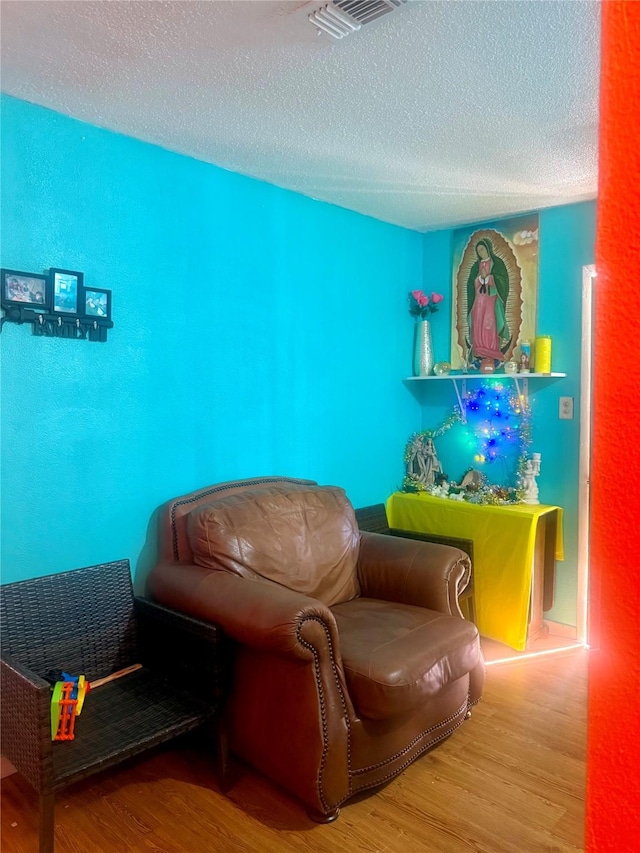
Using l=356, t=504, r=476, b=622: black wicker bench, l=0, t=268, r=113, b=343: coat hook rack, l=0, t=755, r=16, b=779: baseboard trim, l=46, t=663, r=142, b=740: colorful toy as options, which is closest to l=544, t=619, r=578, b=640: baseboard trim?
l=356, t=504, r=476, b=622: black wicker bench

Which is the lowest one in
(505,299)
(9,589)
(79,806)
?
(79,806)

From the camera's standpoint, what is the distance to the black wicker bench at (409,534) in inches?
118

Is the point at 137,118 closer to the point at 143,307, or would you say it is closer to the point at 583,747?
the point at 143,307

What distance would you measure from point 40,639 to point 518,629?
2.26 m

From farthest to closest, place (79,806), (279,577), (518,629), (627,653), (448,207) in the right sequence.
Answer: (448,207) → (518,629) → (279,577) → (79,806) → (627,653)

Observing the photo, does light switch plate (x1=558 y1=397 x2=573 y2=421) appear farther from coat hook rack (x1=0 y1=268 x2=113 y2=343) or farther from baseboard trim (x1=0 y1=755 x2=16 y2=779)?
baseboard trim (x1=0 y1=755 x2=16 y2=779)

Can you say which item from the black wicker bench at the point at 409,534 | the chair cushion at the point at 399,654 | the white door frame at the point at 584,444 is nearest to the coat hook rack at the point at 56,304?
the chair cushion at the point at 399,654

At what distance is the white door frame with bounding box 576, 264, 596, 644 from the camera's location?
326 cm

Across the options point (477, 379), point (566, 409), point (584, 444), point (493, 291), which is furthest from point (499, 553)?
point (493, 291)

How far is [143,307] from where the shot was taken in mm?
2492

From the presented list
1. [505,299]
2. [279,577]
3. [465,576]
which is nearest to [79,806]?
[279,577]

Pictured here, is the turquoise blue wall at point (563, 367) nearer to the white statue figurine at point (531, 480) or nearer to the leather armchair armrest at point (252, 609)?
the white statue figurine at point (531, 480)

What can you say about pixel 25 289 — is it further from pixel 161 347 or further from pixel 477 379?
pixel 477 379

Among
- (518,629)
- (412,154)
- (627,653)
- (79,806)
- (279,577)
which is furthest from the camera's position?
(518,629)
